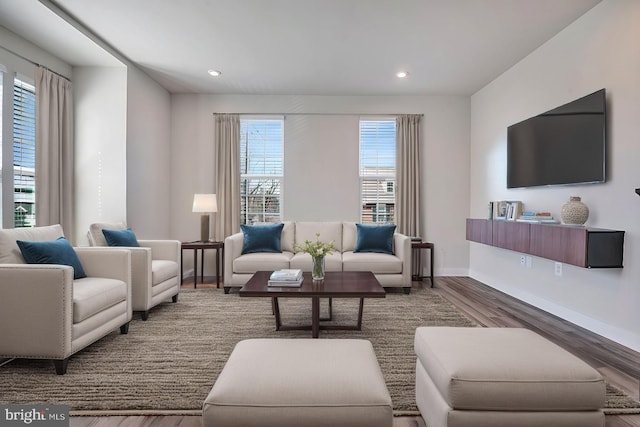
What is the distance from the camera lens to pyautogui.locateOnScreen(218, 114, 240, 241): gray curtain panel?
5078mm

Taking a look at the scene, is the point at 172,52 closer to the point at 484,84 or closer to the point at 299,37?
the point at 299,37

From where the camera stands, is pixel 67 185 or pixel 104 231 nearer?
pixel 104 231

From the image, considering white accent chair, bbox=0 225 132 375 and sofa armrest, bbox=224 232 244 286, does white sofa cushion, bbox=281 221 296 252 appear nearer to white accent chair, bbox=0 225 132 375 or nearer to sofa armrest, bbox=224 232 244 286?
sofa armrest, bbox=224 232 244 286

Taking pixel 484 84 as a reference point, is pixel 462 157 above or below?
below

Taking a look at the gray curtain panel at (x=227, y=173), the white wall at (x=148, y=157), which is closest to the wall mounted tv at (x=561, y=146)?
the gray curtain panel at (x=227, y=173)

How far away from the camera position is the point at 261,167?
522 centimetres

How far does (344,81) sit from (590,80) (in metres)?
2.61

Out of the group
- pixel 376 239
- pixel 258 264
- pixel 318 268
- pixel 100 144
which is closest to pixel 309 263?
pixel 258 264

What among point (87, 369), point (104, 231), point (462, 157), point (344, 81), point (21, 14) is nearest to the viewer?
point (87, 369)

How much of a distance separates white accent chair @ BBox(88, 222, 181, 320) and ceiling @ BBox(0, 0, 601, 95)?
1860 mm

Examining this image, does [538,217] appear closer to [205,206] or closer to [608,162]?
[608,162]

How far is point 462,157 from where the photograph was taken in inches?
205

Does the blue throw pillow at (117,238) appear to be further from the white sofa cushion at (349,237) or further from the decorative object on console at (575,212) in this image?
the decorative object on console at (575,212)

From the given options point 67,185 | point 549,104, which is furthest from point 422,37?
point 67,185
